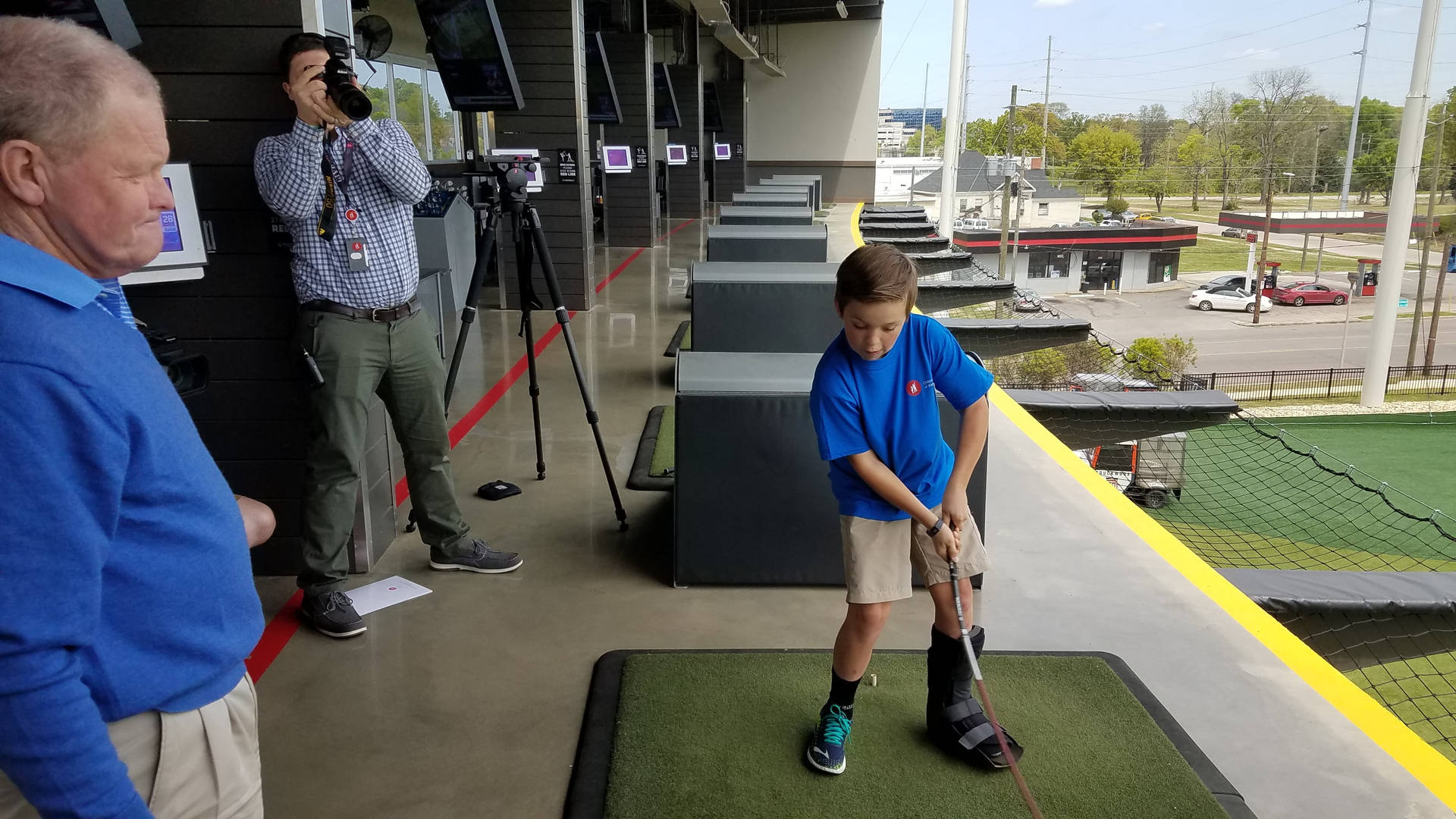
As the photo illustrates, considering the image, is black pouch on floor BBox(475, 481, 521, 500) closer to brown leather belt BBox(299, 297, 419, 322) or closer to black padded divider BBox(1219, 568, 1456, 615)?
brown leather belt BBox(299, 297, 419, 322)

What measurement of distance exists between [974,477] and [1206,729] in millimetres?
1020

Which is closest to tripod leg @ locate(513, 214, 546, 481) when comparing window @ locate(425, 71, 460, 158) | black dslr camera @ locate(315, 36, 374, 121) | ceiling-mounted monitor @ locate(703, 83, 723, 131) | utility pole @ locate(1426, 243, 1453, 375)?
black dslr camera @ locate(315, 36, 374, 121)

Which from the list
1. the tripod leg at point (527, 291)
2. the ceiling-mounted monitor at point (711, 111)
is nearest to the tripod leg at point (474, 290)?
the tripod leg at point (527, 291)

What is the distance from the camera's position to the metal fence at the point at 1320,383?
26.0 metres

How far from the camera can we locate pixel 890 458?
2.05 m

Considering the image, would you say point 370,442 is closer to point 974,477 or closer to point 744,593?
point 744,593

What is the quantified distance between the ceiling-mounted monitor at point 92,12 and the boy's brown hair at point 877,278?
181 cm

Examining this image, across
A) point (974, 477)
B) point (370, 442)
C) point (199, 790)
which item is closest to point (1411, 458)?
point (974, 477)

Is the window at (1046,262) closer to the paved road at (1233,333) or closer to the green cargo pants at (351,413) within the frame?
the paved road at (1233,333)

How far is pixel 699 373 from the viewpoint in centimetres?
316

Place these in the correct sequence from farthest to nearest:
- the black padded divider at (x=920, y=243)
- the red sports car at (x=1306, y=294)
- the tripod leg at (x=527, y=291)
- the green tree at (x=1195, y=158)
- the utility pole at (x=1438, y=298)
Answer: the red sports car at (x=1306, y=294) < the green tree at (x=1195, y=158) < the utility pole at (x=1438, y=298) < the black padded divider at (x=920, y=243) < the tripod leg at (x=527, y=291)

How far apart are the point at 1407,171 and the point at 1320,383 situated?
13958mm

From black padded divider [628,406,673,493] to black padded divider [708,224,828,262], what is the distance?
99.7 inches

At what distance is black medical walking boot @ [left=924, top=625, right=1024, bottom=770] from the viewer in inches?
84.0
